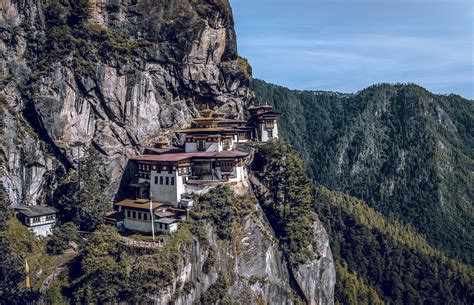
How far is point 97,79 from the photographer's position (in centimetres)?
6091

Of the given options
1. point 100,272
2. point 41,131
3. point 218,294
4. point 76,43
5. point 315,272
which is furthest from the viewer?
point 315,272

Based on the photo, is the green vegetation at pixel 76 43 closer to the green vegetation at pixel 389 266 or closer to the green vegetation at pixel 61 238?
the green vegetation at pixel 61 238

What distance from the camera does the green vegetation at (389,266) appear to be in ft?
296

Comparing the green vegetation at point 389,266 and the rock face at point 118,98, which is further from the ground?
the rock face at point 118,98

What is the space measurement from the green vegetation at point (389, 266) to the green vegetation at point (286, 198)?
2699cm

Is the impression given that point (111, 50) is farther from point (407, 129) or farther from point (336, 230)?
point (407, 129)

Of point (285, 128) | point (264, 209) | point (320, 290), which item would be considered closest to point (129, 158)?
point (264, 209)

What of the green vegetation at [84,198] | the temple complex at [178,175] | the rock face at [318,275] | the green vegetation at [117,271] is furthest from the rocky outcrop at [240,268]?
the green vegetation at [84,198]

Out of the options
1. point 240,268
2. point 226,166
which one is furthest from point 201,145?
point 240,268

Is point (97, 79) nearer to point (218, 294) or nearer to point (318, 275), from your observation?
point (218, 294)

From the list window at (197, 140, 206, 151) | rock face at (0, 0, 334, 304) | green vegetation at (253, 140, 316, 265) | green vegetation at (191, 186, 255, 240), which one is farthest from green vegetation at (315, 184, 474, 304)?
window at (197, 140, 206, 151)

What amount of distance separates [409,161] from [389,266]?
79.1 metres

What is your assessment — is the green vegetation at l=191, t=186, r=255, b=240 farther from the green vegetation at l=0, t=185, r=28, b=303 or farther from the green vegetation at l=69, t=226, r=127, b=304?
the green vegetation at l=0, t=185, r=28, b=303

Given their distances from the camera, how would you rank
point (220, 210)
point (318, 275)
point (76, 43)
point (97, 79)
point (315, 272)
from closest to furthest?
point (220, 210) < point (76, 43) < point (315, 272) < point (97, 79) < point (318, 275)
